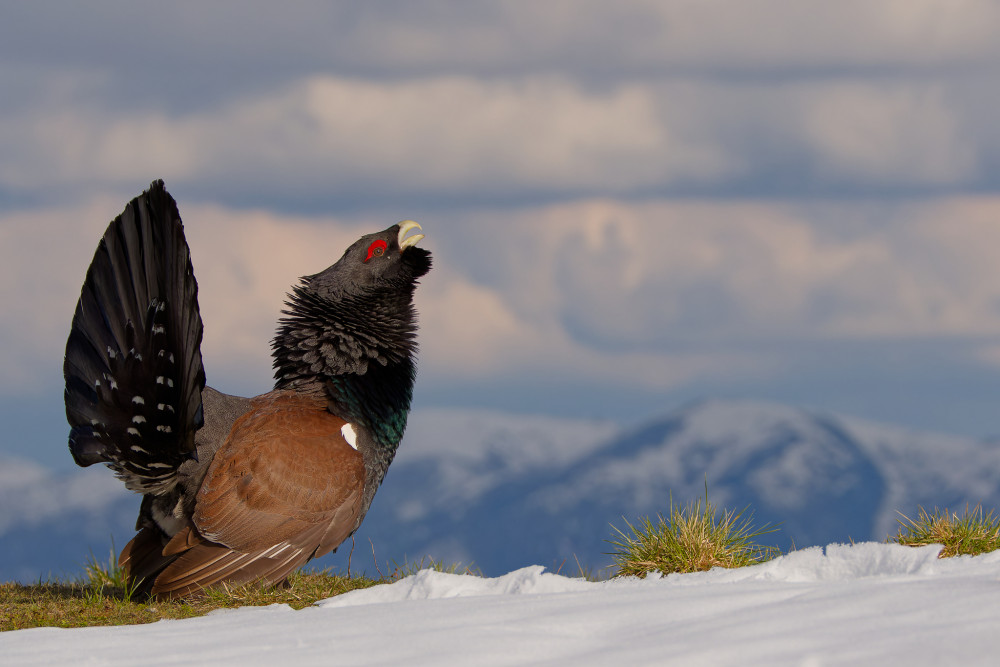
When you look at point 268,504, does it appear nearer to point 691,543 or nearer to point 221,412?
point 221,412

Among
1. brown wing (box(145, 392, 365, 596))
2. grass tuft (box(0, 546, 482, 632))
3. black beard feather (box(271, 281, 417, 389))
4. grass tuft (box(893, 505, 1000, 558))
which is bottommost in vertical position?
grass tuft (box(893, 505, 1000, 558))

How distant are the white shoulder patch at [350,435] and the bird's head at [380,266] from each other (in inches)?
47.8

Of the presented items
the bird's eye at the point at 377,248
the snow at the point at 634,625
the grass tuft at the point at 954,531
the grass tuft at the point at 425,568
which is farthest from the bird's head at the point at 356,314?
the grass tuft at the point at 954,531

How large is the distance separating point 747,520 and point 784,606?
239 centimetres

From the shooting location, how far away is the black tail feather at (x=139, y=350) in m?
7.08

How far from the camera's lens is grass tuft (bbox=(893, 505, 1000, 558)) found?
23.9 feet

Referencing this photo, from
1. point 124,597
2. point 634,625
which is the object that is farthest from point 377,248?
point 634,625

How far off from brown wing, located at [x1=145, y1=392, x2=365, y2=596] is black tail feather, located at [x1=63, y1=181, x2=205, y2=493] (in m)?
0.42

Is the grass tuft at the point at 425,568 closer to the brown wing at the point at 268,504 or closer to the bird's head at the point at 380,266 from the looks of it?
the brown wing at the point at 268,504

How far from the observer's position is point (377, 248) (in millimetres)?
8727

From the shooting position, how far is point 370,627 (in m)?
5.79

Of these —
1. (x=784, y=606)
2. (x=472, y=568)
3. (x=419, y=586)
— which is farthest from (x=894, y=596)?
(x=472, y=568)

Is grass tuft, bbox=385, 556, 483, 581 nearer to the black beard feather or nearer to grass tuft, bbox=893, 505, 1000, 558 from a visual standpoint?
the black beard feather

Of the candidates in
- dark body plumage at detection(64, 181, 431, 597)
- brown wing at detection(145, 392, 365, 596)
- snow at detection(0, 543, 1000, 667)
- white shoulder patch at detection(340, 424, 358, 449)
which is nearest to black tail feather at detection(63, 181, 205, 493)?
dark body plumage at detection(64, 181, 431, 597)
